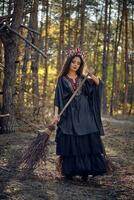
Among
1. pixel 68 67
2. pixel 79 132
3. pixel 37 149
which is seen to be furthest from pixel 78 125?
pixel 68 67

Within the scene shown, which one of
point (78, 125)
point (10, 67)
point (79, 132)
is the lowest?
point (79, 132)

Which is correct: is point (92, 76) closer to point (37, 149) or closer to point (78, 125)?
point (78, 125)

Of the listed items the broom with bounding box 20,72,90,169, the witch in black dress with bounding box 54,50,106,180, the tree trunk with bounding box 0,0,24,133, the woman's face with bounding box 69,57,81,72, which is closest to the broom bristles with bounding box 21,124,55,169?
the broom with bounding box 20,72,90,169

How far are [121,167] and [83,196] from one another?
240cm

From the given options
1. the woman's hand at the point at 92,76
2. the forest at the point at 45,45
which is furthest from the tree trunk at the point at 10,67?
the woman's hand at the point at 92,76

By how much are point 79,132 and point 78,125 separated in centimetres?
12

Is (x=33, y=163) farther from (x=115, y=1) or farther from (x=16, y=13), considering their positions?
(x=115, y=1)

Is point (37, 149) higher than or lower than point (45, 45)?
lower

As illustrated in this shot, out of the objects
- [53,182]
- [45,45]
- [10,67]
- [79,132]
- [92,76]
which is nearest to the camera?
[53,182]

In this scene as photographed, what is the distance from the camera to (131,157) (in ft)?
30.6

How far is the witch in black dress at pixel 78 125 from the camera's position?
22.4 ft

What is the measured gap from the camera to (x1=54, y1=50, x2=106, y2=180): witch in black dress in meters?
6.82

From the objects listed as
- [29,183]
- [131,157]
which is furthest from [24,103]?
[29,183]

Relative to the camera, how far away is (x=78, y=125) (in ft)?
22.5
